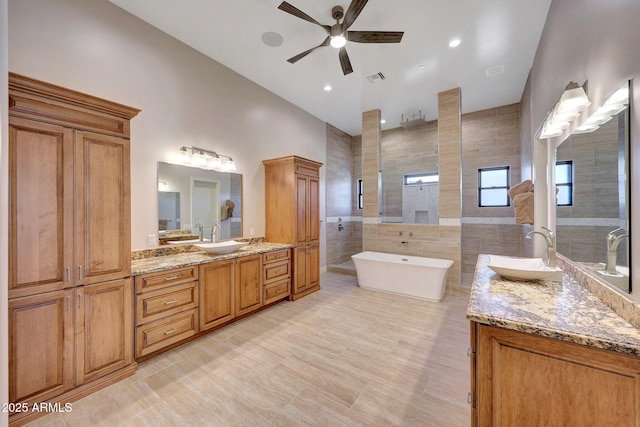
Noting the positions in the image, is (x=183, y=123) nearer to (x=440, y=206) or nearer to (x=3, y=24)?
(x=3, y=24)

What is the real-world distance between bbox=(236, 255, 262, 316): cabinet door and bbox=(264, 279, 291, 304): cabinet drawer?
0.42ft

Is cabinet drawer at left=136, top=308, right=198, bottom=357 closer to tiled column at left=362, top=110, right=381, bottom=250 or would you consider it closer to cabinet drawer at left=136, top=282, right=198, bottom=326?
cabinet drawer at left=136, top=282, right=198, bottom=326

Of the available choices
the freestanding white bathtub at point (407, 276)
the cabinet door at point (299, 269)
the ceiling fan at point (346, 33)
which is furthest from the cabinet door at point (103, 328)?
the freestanding white bathtub at point (407, 276)

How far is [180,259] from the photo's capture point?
2.64 meters

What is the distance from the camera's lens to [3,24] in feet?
3.56

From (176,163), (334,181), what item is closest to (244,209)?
(176,163)

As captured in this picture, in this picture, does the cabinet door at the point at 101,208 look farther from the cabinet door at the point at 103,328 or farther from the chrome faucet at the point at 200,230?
the chrome faucet at the point at 200,230

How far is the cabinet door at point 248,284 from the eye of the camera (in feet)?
9.90

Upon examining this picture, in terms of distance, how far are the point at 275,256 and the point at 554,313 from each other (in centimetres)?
297

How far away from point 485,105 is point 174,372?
20.5ft

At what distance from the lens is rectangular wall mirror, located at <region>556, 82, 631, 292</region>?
1210 mm

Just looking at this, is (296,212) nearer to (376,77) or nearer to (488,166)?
(376,77)

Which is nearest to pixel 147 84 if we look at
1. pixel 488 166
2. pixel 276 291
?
pixel 276 291

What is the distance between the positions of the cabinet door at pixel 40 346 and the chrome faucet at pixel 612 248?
11.0ft
